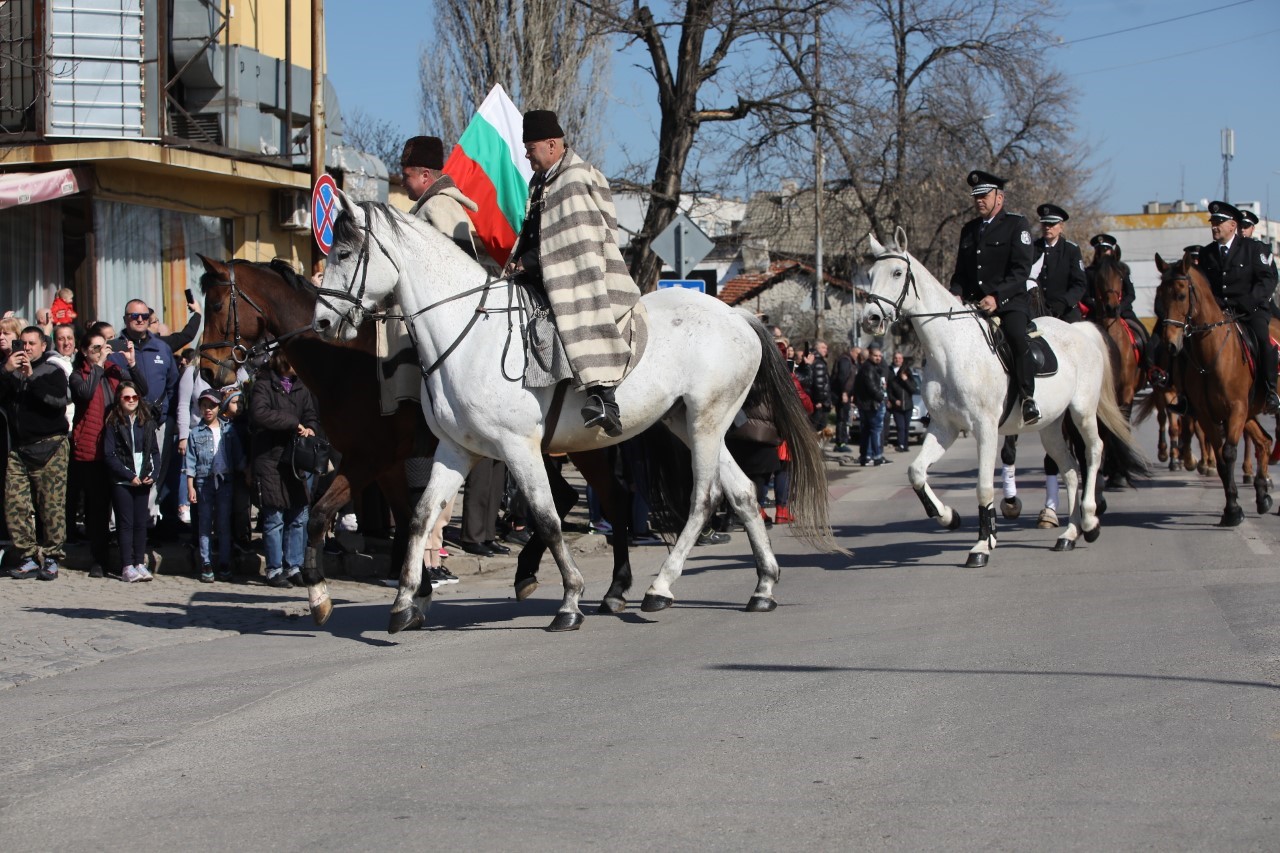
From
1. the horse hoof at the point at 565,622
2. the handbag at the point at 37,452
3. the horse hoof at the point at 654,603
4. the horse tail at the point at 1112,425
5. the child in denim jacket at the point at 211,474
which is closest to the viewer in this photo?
the horse hoof at the point at 565,622

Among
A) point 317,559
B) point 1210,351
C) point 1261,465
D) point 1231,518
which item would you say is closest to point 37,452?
point 317,559

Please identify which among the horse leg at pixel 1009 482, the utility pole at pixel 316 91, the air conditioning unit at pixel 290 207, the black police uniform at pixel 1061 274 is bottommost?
the horse leg at pixel 1009 482

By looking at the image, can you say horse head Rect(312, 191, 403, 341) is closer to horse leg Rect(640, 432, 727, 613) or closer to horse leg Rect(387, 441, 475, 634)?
horse leg Rect(387, 441, 475, 634)

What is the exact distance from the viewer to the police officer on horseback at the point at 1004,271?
38.9ft

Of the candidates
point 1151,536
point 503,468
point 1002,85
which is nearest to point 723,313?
point 503,468

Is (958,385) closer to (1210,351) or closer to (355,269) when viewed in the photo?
(1210,351)

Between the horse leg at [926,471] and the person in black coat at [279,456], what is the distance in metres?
4.69

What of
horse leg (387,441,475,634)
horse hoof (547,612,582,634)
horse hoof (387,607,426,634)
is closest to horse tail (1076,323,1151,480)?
horse hoof (547,612,582,634)

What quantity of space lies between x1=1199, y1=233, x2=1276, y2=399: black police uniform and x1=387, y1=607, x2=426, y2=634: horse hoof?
919 cm

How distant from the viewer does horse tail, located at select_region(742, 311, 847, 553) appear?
9867 millimetres

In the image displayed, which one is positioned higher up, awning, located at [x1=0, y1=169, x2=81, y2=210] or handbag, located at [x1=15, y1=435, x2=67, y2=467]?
awning, located at [x1=0, y1=169, x2=81, y2=210]

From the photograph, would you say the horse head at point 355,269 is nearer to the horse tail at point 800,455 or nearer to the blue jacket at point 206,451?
the horse tail at point 800,455

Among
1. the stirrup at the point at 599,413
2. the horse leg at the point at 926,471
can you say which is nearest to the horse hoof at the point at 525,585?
the stirrup at the point at 599,413

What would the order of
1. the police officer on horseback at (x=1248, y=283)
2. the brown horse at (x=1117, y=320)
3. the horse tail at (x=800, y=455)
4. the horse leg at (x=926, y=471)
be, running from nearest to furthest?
the horse tail at (x=800, y=455)
the horse leg at (x=926, y=471)
the police officer on horseback at (x=1248, y=283)
the brown horse at (x=1117, y=320)
